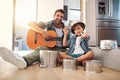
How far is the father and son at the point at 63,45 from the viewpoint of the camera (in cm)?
134

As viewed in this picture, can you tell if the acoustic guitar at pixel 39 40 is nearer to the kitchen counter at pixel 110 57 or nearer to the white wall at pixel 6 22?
the kitchen counter at pixel 110 57

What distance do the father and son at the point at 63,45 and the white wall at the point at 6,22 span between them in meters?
1.12

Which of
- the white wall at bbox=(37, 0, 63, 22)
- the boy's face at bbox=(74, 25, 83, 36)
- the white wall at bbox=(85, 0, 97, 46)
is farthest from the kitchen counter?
the white wall at bbox=(37, 0, 63, 22)

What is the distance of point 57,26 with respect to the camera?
183cm

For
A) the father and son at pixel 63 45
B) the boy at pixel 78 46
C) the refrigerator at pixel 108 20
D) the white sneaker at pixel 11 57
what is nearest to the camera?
the white sneaker at pixel 11 57

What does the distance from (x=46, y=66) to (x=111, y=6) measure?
1.54 m

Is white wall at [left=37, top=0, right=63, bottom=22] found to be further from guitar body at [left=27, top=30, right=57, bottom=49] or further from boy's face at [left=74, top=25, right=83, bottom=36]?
boy's face at [left=74, top=25, right=83, bottom=36]

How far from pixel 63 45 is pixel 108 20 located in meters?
1.11

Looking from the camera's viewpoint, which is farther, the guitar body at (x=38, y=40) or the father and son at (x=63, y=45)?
the guitar body at (x=38, y=40)

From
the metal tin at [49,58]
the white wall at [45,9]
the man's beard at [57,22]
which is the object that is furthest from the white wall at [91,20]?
the metal tin at [49,58]

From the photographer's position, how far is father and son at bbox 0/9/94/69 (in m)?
1.34

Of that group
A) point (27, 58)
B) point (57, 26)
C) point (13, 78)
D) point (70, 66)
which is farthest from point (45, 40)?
point (13, 78)

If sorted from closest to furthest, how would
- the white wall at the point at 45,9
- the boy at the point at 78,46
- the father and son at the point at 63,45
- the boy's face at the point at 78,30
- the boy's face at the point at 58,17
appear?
the father and son at the point at 63,45 → the boy at the point at 78,46 → the boy's face at the point at 78,30 → the boy's face at the point at 58,17 → the white wall at the point at 45,9

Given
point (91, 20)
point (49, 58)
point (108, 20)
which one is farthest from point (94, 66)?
point (91, 20)
